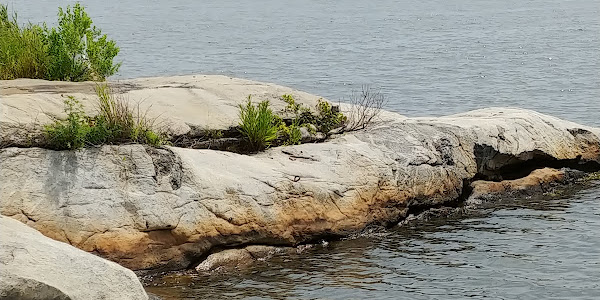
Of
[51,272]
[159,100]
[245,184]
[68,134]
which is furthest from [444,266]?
[51,272]

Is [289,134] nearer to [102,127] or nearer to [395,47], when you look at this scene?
[102,127]

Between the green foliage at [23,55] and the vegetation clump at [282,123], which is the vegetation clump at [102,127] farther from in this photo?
the green foliage at [23,55]

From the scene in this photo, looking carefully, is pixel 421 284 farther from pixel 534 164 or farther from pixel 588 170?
pixel 588 170

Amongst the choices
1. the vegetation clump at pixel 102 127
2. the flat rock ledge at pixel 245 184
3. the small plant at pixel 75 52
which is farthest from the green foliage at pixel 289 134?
the small plant at pixel 75 52

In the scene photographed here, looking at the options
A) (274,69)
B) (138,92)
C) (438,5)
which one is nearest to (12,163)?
(138,92)

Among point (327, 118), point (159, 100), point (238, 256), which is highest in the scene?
point (159, 100)

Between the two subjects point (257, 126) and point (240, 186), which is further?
point (257, 126)

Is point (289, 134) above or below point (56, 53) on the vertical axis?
below

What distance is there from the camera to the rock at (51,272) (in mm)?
6984

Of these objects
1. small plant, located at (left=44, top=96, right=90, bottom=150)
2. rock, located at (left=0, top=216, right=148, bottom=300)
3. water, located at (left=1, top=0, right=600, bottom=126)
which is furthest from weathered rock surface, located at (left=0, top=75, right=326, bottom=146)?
water, located at (left=1, top=0, right=600, bottom=126)

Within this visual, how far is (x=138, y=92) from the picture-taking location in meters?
12.3

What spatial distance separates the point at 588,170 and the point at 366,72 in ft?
45.6

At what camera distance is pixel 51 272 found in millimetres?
7355

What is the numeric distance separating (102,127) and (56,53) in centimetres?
260
